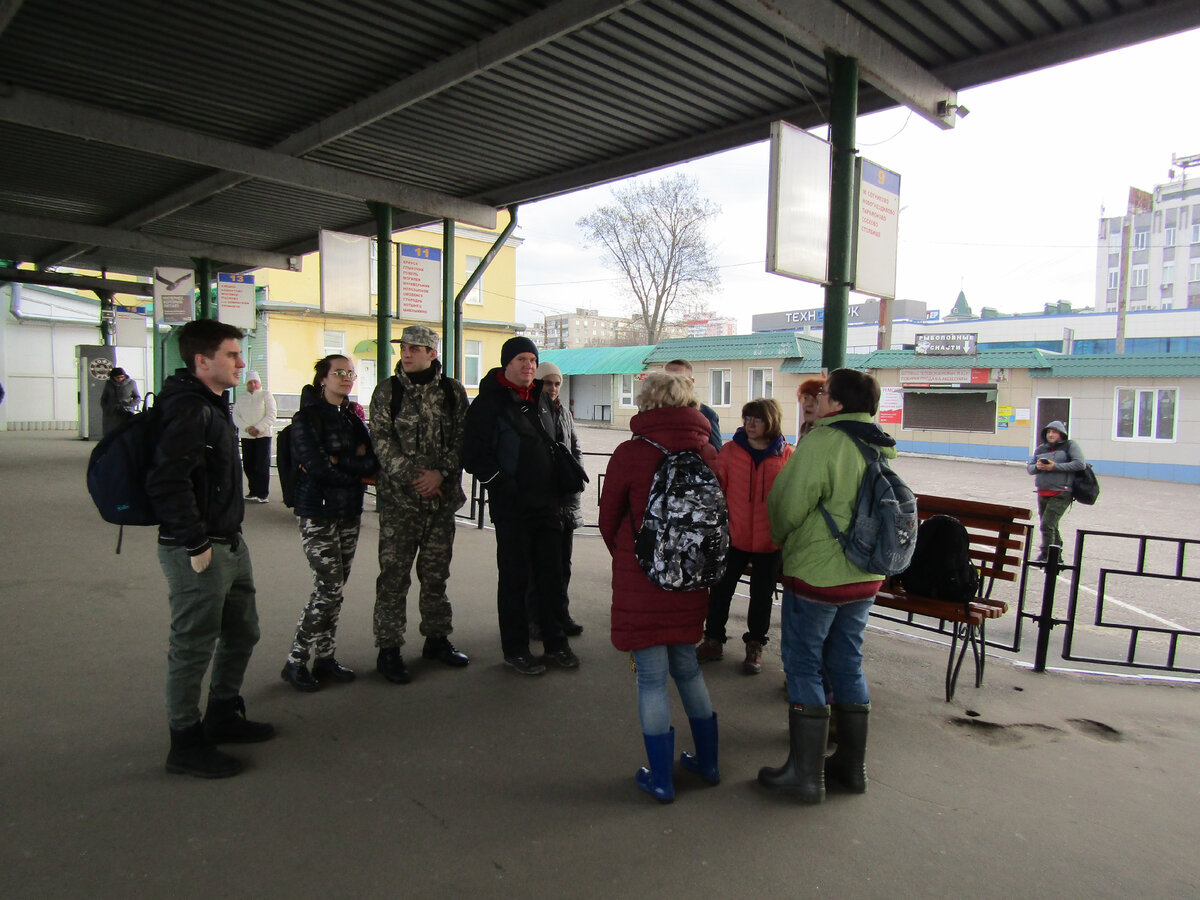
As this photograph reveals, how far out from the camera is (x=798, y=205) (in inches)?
→ 192

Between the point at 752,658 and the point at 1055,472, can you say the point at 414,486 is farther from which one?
the point at 1055,472

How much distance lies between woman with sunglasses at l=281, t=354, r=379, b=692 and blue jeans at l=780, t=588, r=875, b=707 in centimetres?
231

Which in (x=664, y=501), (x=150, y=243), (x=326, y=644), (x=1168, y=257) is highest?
(x=1168, y=257)

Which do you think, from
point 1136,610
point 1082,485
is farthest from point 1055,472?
point 1136,610

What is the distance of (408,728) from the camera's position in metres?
3.54

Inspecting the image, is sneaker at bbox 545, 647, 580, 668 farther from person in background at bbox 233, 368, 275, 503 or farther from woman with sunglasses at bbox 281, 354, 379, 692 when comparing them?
person in background at bbox 233, 368, 275, 503

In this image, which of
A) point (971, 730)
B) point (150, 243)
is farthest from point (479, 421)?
point (150, 243)

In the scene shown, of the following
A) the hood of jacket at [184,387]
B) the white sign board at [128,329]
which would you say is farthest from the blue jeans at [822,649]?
the white sign board at [128,329]

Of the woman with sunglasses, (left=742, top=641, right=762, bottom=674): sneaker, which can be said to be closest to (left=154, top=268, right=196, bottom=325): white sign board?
the woman with sunglasses

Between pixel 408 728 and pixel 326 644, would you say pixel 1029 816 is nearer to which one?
pixel 408 728

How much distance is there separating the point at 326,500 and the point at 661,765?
7.04 ft

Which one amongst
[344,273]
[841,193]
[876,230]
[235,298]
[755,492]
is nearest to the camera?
[755,492]

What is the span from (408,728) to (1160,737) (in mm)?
3784

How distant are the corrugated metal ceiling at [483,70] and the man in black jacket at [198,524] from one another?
353cm
